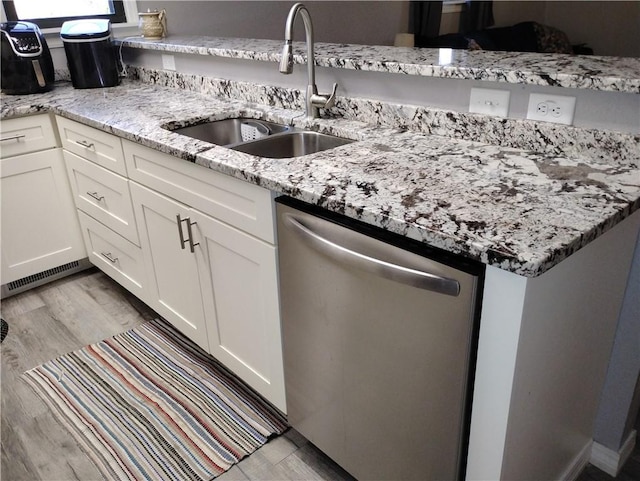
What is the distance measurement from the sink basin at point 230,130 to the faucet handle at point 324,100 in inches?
8.3

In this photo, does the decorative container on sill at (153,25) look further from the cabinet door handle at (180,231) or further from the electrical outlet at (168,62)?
the cabinet door handle at (180,231)

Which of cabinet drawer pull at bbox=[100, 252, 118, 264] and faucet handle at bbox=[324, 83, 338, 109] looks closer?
faucet handle at bbox=[324, 83, 338, 109]

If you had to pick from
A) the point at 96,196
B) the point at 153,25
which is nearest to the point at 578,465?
the point at 96,196

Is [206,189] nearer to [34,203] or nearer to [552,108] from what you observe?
[552,108]

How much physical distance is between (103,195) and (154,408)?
0.98 m

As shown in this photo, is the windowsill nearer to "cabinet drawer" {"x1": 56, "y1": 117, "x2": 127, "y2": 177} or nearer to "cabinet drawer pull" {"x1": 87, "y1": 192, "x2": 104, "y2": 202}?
"cabinet drawer" {"x1": 56, "y1": 117, "x2": 127, "y2": 177}

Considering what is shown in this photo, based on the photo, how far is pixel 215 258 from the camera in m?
1.67

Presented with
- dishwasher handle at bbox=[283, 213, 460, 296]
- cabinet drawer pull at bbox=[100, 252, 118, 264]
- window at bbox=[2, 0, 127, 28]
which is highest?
window at bbox=[2, 0, 127, 28]

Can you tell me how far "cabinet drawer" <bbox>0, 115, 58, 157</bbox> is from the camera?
230cm

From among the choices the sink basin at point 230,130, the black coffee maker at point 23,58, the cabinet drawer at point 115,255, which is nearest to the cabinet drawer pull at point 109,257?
the cabinet drawer at point 115,255

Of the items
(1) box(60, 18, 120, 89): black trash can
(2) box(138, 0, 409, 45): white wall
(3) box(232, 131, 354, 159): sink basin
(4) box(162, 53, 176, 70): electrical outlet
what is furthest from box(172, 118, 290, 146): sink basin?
(2) box(138, 0, 409, 45): white wall

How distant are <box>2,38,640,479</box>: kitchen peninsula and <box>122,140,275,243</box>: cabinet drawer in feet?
0.18

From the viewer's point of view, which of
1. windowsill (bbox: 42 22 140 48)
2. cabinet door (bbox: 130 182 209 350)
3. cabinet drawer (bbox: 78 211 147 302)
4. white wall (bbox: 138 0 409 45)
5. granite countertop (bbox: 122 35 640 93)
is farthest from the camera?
white wall (bbox: 138 0 409 45)

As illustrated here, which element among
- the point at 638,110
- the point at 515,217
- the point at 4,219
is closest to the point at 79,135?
the point at 4,219
